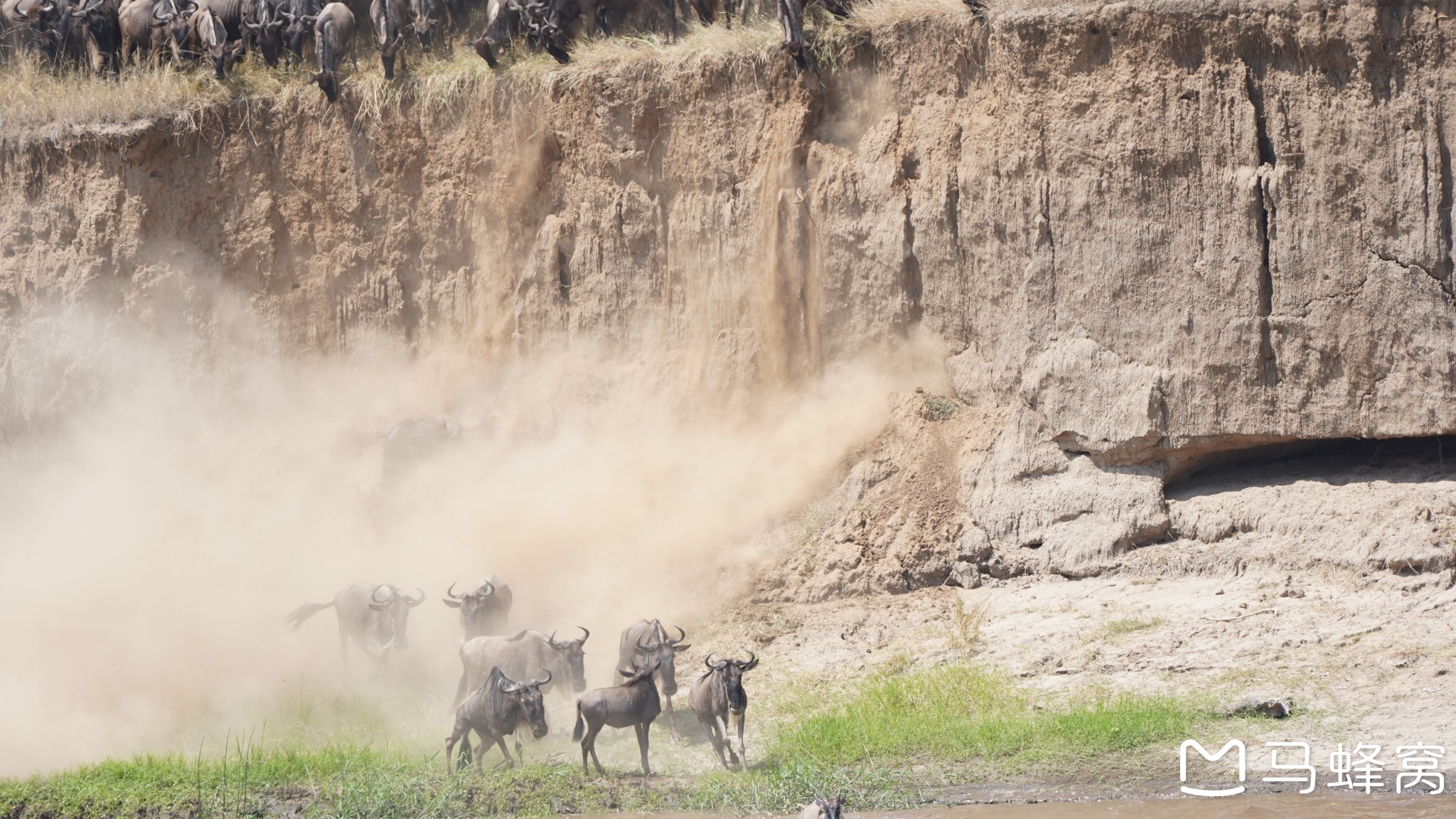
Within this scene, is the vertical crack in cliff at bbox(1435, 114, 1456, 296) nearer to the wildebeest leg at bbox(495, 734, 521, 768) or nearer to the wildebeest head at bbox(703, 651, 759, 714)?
the wildebeest head at bbox(703, 651, 759, 714)

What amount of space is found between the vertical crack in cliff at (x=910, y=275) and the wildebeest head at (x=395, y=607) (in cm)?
462

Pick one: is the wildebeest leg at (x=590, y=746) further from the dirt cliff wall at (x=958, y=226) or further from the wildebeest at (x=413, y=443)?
the wildebeest at (x=413, y=443)

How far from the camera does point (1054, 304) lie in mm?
12258

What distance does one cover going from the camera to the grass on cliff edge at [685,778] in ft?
29.0

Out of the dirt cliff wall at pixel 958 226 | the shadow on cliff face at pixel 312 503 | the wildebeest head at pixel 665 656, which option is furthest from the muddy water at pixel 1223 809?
the shadow on cliff face at pixel 312 503

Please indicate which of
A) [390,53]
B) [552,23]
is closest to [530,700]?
[552,23]

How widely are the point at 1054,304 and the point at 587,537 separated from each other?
4.28 metres

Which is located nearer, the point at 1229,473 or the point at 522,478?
the point at 1229,473

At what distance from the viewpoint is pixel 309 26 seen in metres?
16.6

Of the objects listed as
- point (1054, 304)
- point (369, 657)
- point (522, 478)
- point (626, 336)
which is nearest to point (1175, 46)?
point (1054, 304)

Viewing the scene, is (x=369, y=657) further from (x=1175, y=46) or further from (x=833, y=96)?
(x=1175, y=46)

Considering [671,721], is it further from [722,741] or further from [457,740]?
[457,740]

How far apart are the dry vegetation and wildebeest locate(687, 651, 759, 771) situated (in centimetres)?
635

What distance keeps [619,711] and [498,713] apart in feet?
2.32
